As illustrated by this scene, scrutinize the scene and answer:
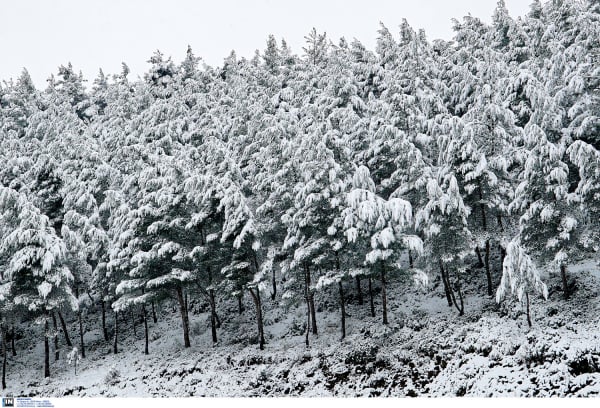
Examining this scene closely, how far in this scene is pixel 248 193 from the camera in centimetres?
2855

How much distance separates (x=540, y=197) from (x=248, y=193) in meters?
17.1

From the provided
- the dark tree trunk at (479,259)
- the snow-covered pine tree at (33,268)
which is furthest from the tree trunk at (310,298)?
the snow-covered pine tree at (33,268)

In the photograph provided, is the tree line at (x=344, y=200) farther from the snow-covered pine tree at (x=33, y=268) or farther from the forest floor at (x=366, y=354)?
the forest floor at (x=366, y=354)

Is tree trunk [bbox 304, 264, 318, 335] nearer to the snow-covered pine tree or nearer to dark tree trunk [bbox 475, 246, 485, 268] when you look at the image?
dark tree trunk [bbox 475, 246, 485, 268]

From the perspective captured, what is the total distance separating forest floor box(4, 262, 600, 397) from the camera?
12.5m

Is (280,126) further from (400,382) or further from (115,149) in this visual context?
(115,149)

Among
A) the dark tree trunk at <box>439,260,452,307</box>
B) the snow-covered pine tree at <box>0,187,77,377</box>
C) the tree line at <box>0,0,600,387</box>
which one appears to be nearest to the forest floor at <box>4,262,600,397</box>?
the dark tree trunk at <box>439,260,452,307</box>

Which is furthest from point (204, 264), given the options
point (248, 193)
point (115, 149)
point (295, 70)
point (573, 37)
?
point (295, 70)

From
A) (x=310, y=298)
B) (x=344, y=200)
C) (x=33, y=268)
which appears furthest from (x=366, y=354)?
(x=33, y=268)

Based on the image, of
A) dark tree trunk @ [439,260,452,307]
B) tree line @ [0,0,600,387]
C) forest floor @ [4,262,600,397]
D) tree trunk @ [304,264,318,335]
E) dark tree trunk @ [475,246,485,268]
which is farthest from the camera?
dark tree trunk @ [475,246,485,268]

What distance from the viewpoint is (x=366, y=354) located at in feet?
55.6

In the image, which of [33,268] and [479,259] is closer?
[33,268]

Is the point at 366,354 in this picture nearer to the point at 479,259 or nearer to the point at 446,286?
the point at 446,286

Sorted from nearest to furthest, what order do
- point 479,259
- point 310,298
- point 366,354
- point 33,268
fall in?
point 366,354 → point 310,298 → point 33,268 → point 479,259
